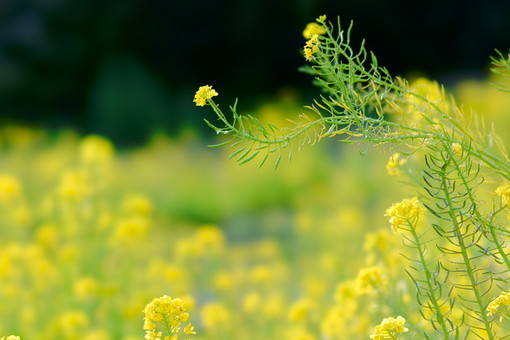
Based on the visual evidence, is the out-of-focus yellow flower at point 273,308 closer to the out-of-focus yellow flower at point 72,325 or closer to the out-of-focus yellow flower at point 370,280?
the out-of-focus yellow flower at point 72,325

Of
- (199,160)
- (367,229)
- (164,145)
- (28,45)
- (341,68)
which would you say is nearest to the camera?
(341,68)

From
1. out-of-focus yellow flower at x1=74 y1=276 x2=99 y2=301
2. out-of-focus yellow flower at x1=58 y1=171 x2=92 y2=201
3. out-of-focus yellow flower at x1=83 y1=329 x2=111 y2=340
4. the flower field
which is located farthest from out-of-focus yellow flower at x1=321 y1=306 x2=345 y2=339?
out-of-focus yellow flower at x1=58 y1=171 x2=92 y2=201

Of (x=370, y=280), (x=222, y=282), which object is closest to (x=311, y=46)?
(x=370, y=280)

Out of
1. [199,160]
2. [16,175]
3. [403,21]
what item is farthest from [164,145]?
[403,21]

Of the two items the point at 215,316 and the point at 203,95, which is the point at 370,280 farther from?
the point at 215,316

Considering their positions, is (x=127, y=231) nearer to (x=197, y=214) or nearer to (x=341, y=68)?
(x=341, y=68)
